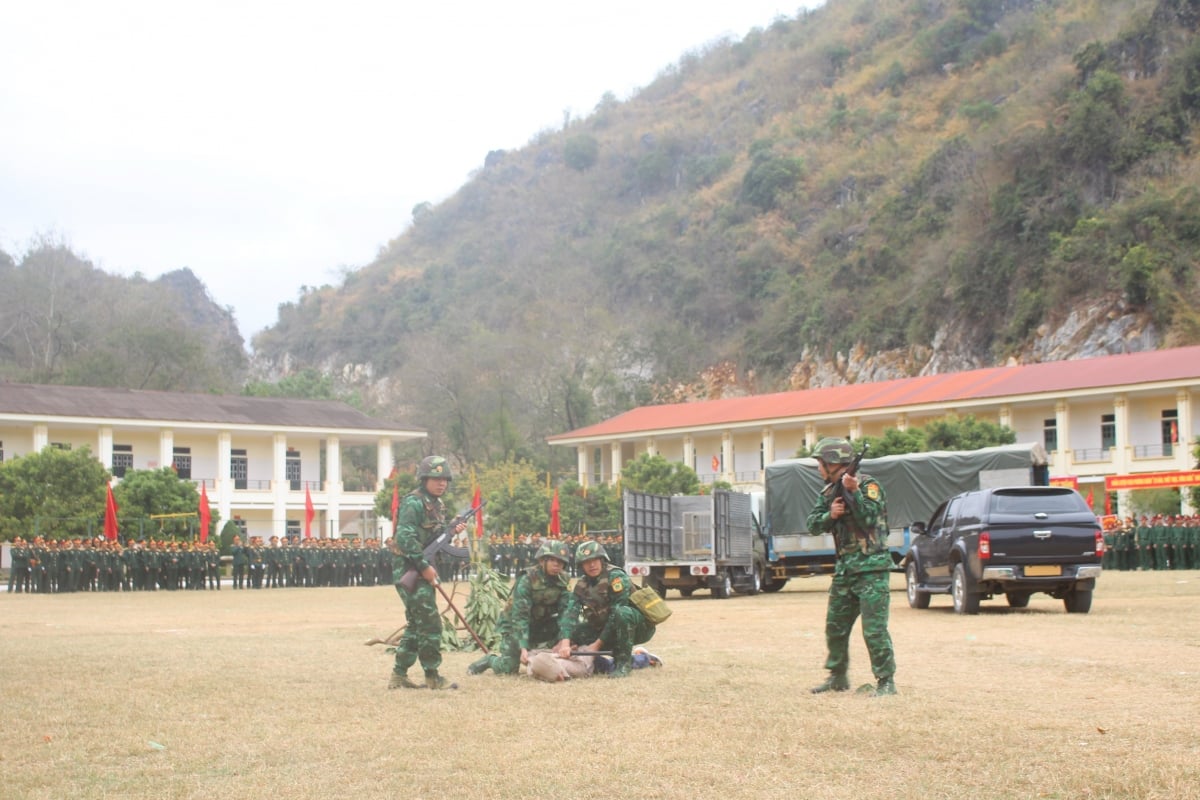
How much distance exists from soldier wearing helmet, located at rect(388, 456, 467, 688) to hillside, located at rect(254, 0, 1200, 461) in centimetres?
5017

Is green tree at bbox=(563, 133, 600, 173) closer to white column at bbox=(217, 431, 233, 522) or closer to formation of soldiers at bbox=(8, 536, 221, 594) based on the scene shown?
white column at bbox=(217, 431, 233, 522)

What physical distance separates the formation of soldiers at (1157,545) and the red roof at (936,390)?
44.9 ft

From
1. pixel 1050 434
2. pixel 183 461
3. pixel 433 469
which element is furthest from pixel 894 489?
pixel 183 461

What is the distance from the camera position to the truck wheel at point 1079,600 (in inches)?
695

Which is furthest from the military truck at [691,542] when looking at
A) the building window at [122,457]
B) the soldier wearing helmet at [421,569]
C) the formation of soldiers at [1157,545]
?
the building window at [122,457]

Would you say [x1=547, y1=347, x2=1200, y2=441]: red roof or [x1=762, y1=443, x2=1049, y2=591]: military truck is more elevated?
[x1=547, y1=347, x2=1200, y2=441]: red roof

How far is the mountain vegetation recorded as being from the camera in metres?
60.7

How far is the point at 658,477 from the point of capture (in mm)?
57125

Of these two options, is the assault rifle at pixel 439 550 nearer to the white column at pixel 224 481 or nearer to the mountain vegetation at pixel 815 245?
the mountain vegetation at pixel 815 245

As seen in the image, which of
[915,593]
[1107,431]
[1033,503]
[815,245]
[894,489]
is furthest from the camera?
[815,245]

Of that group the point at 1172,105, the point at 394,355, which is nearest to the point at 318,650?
the point at 1172,105

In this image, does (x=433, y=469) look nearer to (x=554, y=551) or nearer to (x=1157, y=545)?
(x=554, y=551)

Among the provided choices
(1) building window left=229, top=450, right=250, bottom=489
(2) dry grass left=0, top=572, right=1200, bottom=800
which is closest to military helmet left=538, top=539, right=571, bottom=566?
(2) dry grass left=0, top=572, right=1200, bottom=800

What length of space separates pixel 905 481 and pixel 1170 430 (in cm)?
2640
